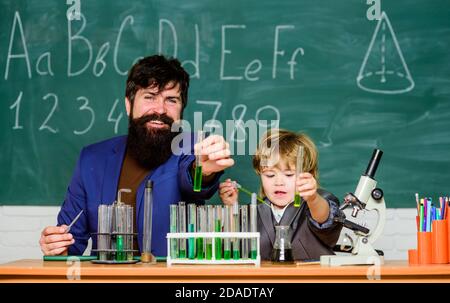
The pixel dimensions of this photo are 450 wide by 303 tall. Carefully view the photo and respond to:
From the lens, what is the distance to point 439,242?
2.29 metres

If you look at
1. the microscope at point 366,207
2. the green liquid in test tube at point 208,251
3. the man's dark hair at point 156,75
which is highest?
the man's dark hair at point 156,75

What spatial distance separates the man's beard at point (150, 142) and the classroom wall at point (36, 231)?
59cm

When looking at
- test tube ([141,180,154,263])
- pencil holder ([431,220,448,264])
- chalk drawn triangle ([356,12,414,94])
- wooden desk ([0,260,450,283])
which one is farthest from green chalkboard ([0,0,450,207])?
wooden desk ([0,260,450,283])

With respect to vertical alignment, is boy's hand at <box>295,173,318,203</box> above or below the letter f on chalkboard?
below

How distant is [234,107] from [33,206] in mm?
1087

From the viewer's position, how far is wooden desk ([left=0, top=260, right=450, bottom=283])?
6.48ft

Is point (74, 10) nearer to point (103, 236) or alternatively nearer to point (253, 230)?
point (103, 236)

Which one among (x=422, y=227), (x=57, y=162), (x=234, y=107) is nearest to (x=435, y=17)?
(x=234, y=107)

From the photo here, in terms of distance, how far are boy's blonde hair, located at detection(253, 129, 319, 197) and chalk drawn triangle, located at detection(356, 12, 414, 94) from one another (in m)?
0.69

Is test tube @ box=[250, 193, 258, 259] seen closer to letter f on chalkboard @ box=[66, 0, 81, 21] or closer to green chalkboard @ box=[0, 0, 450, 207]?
green chalkboard @ box=[0, 0, 450, 207]

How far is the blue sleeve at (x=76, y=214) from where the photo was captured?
300 centimetres

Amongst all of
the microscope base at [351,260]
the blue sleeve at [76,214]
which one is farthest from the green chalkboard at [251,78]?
the microscope base at [351,260]

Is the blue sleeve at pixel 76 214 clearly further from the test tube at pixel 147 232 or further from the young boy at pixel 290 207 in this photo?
the test tube at pixel 147 232

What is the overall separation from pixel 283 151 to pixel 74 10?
143cm
